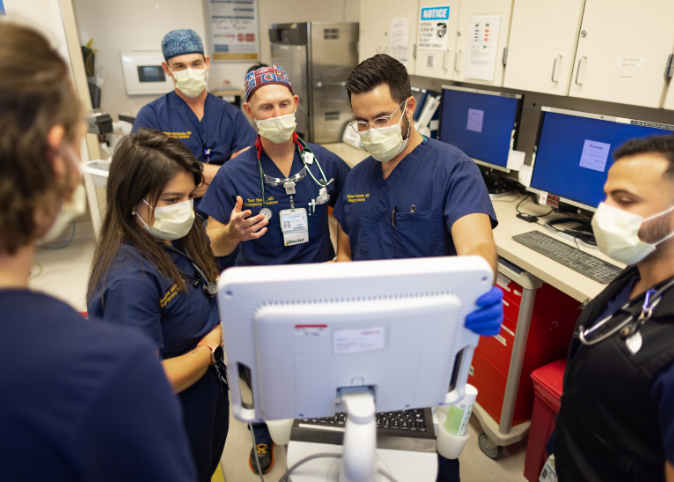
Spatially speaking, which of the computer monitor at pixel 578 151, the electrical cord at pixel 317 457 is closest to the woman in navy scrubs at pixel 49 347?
the electrical cord at pixel 317 457

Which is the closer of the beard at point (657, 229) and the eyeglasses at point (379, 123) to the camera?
the beard at point (657, 229)

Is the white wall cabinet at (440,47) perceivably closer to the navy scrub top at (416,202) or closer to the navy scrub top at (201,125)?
the navy scrub top at (201,125)

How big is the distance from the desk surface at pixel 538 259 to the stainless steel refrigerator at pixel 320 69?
196 centimetres

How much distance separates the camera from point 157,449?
0.51 m

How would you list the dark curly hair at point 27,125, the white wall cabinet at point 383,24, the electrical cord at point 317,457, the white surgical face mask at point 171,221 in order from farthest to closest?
the white wall cabinet at point 383,24 < the white surgical face mask at point 171,221 < the electrical cord at point 317,457 < the dark curly hair at point 27,125

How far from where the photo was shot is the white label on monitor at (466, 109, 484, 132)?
7.98 feet

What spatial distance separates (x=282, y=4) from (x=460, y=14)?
2524mm

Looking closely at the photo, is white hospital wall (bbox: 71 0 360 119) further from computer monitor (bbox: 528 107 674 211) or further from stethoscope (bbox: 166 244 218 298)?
stethoscope (bbox: 166 244 218 298)

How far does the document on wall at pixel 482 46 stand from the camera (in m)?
2.19

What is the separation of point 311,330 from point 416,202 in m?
0.85

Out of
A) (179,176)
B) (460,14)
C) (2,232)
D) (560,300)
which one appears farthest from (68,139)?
(460,14)

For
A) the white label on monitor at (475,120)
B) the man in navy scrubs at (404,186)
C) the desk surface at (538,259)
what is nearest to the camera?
the man in navy scrubs at (404,186)

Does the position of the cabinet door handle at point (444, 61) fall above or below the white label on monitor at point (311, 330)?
above

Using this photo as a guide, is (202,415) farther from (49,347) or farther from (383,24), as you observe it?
(383,24)
